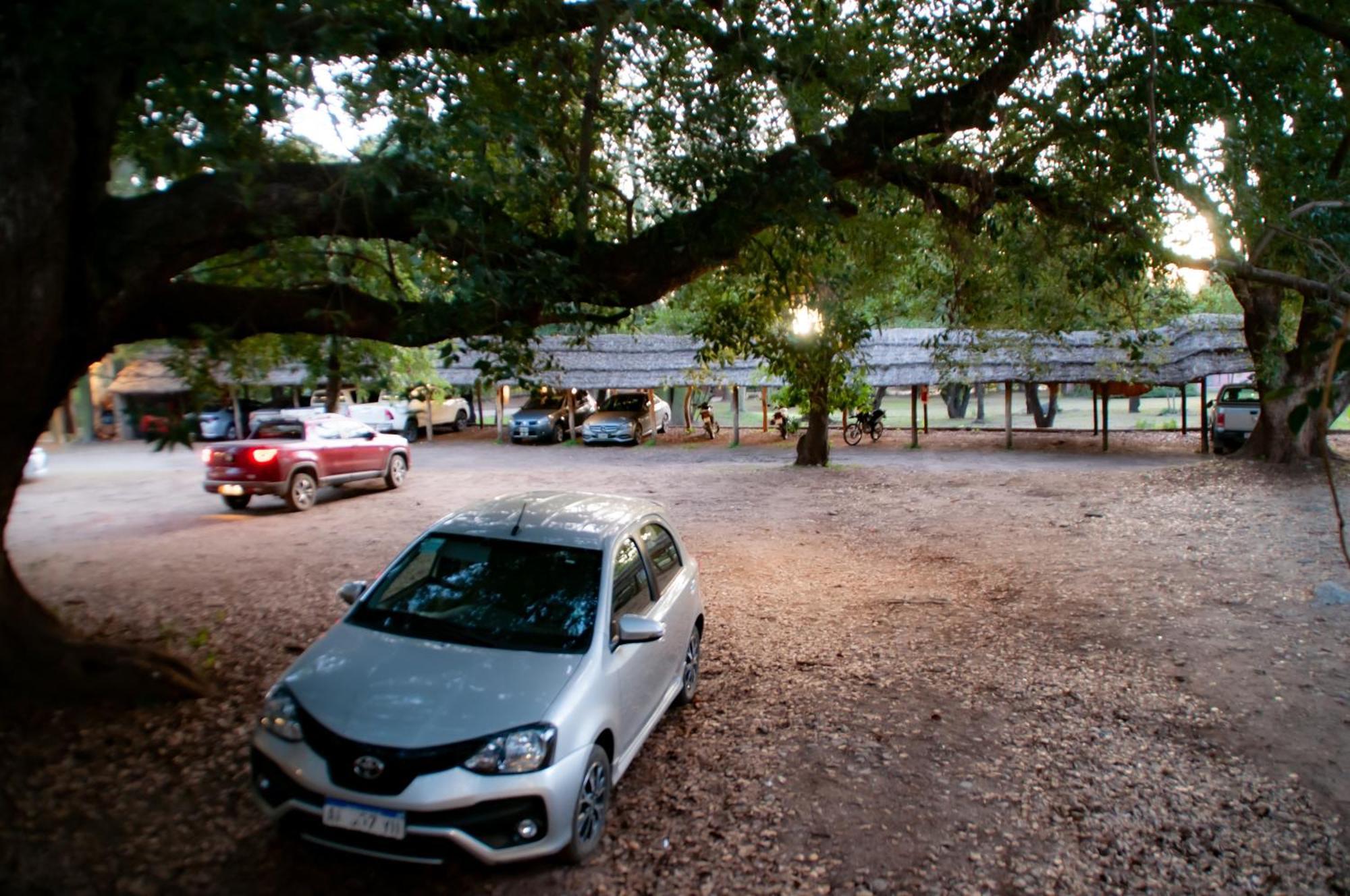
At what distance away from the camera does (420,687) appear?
155 inches

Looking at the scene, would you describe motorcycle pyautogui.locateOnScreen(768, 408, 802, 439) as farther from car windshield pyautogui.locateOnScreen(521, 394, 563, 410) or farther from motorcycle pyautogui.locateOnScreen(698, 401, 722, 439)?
car windshield pyautogui.locateOnScreen(521, 394, 563, 410)

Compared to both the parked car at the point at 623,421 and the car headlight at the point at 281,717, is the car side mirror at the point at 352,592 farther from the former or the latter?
the parked car at the point at 623,421

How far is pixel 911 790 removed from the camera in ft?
15.5

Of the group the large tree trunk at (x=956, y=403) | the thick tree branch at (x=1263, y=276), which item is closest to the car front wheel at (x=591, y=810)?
the thick tree branch at (x=1263, y=276)

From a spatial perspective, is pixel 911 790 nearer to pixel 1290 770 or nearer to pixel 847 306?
pixel 1290 770

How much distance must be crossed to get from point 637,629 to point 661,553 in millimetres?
1398

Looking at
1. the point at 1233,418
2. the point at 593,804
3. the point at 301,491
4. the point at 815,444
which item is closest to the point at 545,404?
the point at 815,444

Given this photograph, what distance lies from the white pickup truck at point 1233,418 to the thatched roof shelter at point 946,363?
749 millimetres

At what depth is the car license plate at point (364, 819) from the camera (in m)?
3.49

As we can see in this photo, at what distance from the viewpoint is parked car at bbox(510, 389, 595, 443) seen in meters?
30.7

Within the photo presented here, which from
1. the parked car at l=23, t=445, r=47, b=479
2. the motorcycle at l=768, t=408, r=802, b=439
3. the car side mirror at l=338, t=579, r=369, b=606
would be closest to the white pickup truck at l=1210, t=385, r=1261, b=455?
the motorcycle at l=768, t=408, r=802, b=439

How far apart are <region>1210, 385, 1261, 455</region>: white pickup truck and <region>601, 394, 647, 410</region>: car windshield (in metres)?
18.3

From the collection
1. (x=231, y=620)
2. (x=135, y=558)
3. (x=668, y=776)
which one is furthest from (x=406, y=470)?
(x=668, y=776)

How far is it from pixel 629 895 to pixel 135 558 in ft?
33.9
